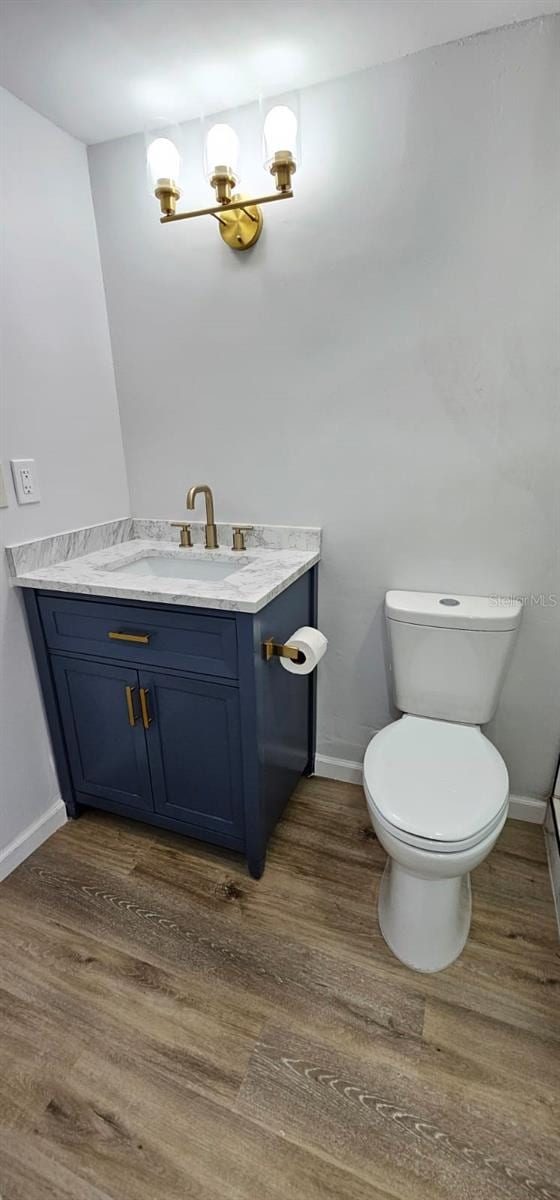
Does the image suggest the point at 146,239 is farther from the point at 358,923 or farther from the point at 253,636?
the point at 358,923

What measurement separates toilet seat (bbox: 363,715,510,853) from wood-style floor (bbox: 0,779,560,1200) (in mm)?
438

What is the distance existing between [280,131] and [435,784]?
1.62m

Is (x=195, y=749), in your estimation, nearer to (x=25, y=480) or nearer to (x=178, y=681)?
(x=178, y=681)

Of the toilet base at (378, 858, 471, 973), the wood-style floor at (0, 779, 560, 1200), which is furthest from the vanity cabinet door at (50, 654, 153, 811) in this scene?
the toilet base at (378, 858, 471, 973)

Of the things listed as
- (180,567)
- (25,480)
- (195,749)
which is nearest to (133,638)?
(195,749)

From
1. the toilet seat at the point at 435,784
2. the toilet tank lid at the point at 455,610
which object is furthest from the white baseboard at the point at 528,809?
the toilet tank lid at the point at 455,610

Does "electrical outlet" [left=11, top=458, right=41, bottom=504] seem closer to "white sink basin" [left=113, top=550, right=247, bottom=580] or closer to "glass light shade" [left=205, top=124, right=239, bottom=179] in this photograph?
"white sink basin" [left=113, top=550, right=247, bottom=580]

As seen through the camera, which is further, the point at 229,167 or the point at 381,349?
the point at 381,349

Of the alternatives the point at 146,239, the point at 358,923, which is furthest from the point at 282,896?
the point at 146,239

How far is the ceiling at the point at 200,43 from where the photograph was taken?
112 centimetres

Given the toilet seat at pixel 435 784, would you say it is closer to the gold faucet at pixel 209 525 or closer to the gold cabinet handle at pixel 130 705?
the gold cabinet handle at pixel 130 705

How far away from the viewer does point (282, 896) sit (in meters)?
1.46

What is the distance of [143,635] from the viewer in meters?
1.38

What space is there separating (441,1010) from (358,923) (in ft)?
0.88
